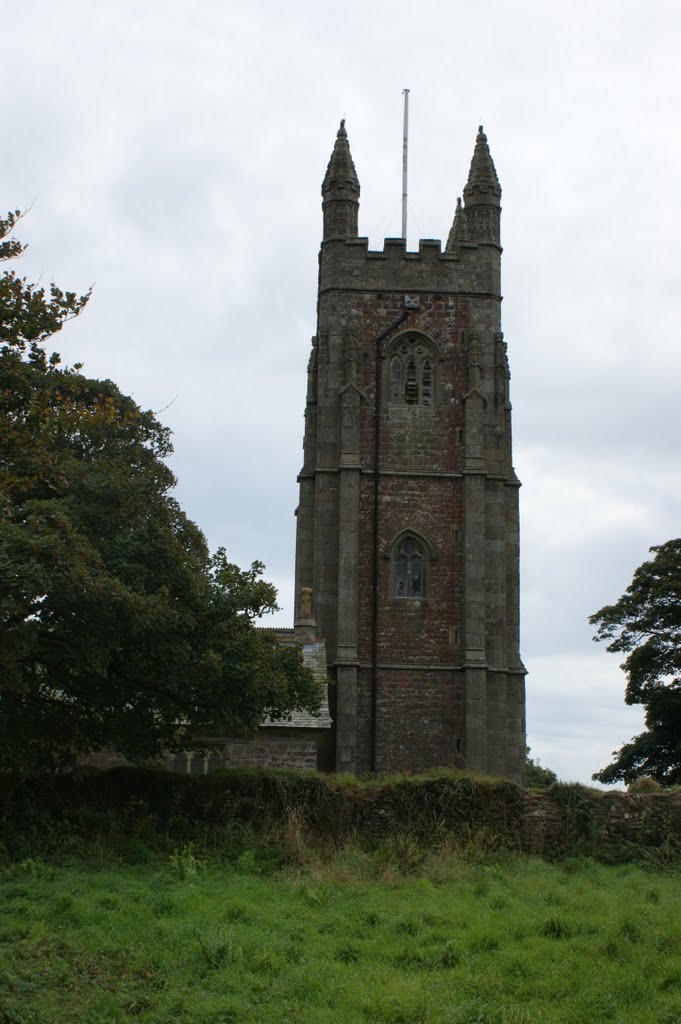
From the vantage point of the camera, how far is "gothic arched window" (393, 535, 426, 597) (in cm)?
3481

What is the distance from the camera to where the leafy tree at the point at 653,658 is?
124 feet

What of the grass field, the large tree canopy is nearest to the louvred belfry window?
the large tree canopy

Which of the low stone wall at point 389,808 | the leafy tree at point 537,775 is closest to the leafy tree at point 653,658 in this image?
the leafy tree at point 537,775

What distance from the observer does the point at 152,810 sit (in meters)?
18.2

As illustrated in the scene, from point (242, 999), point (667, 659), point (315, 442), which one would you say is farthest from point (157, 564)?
point (667, 659)

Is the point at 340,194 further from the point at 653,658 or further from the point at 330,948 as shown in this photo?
the point at 330,948

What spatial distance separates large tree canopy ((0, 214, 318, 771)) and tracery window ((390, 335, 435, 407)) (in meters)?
16.9

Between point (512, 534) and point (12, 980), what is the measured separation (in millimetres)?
26655

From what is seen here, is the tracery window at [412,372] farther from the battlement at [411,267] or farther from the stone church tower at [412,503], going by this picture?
the battlement at [411,267]

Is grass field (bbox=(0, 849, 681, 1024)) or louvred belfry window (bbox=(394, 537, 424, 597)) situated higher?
louvred belfry window (bbox=(394, 537, 424, 597))

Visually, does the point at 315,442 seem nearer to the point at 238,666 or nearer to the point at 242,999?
the point at 238,666

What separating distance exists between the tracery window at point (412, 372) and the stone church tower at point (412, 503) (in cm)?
4

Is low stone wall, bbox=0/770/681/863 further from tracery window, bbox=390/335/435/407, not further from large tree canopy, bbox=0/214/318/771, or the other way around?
tracery window, bbox=390/335/435/407

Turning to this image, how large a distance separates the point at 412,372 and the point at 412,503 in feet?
12.7
